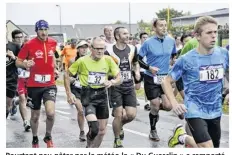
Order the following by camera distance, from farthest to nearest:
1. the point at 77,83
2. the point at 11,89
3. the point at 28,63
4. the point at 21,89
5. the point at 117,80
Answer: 1. the point at 21,89
2. the point at 11,89
3. the point at 77,83
4. the point at 28,63
5. the point at 117,80

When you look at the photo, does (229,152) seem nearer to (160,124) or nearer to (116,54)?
(116,54)

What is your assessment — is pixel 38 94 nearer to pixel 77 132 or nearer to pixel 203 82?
pixel 77 132

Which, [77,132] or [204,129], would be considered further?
[77,132]

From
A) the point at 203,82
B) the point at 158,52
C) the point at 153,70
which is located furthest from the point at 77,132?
the point at 203,82

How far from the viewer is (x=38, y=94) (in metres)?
7.78

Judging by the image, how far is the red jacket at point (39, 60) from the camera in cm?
771

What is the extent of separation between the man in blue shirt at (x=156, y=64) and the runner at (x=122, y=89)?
457 mm

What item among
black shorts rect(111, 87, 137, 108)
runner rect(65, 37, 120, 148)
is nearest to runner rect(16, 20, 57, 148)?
runner rect(65, 37, 120, 148)

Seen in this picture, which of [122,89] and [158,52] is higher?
[158,52]

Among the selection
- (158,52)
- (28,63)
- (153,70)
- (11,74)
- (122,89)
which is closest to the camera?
(28,63)

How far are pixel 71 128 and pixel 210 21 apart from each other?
4.99 meters

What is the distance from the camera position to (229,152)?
558cm

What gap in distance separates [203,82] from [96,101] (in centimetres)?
197
